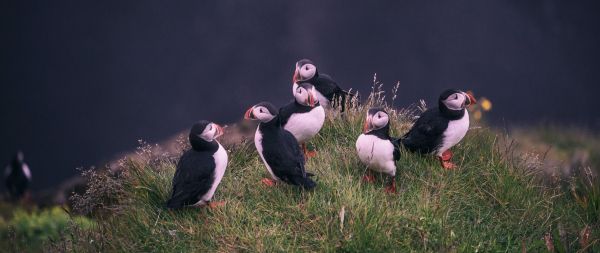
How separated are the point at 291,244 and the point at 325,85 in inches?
99.1

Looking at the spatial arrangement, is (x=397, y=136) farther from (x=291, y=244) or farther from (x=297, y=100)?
(x=291, y=244)

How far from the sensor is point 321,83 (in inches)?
305

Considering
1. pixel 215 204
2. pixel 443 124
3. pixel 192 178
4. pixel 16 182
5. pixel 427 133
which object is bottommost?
pixel 16 182

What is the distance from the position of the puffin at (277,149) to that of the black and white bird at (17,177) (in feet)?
34.2

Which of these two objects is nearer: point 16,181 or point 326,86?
point 326,86

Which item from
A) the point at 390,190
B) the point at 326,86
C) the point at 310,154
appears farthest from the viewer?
the point at 326,86

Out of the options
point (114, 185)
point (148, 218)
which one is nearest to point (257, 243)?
point (148, 218)

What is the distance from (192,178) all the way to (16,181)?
10832mm

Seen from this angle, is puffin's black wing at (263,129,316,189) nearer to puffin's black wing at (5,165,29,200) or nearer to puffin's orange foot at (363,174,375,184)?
puffin's orange foot at (363,174,375,184)

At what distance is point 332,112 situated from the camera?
790 centimetres

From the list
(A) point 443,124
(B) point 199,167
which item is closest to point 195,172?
(B) point 199,167

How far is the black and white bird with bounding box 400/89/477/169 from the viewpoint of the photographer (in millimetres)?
6395

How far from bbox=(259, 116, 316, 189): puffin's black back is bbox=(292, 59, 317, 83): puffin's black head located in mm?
1368

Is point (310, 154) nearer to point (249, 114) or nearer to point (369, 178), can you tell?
point (369, 178)
